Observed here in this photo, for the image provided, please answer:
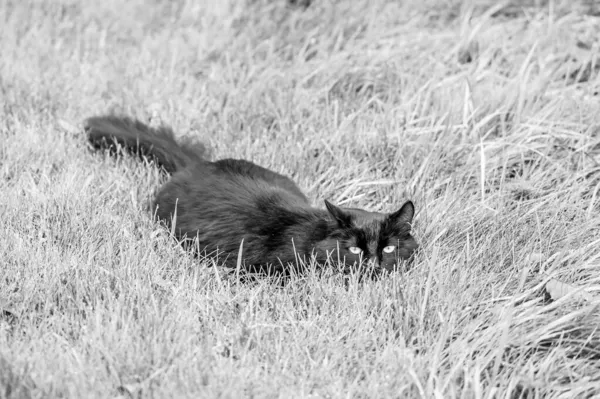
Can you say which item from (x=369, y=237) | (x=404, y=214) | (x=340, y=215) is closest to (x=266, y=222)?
(x=340, y=215)

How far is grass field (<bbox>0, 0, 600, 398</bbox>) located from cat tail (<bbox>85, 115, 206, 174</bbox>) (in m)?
0.12

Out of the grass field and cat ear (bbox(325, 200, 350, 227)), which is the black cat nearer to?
cat ear (bbox(325, 200, 350, 227))

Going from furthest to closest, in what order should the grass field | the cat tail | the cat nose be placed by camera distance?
the cat tail, the cat nose, the grass field

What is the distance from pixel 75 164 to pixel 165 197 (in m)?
0.59

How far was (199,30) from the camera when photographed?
19.4 feet

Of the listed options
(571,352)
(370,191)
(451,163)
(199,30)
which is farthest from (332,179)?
(199,30)

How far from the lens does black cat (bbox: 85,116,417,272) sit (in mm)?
3084

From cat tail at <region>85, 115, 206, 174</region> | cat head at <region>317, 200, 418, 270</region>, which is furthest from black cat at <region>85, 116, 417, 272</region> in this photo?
cat tail at <region>85, 115, 206, 174</region>

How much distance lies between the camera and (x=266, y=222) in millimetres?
3295

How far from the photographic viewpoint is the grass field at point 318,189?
2.39 meters

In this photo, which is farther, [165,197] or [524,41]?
[524,41]

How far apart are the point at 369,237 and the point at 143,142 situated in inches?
60.2

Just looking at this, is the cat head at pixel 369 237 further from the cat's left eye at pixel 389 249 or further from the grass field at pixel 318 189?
the grass field at pixel 318 189

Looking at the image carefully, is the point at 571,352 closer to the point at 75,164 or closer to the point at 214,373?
the point at 214,373
